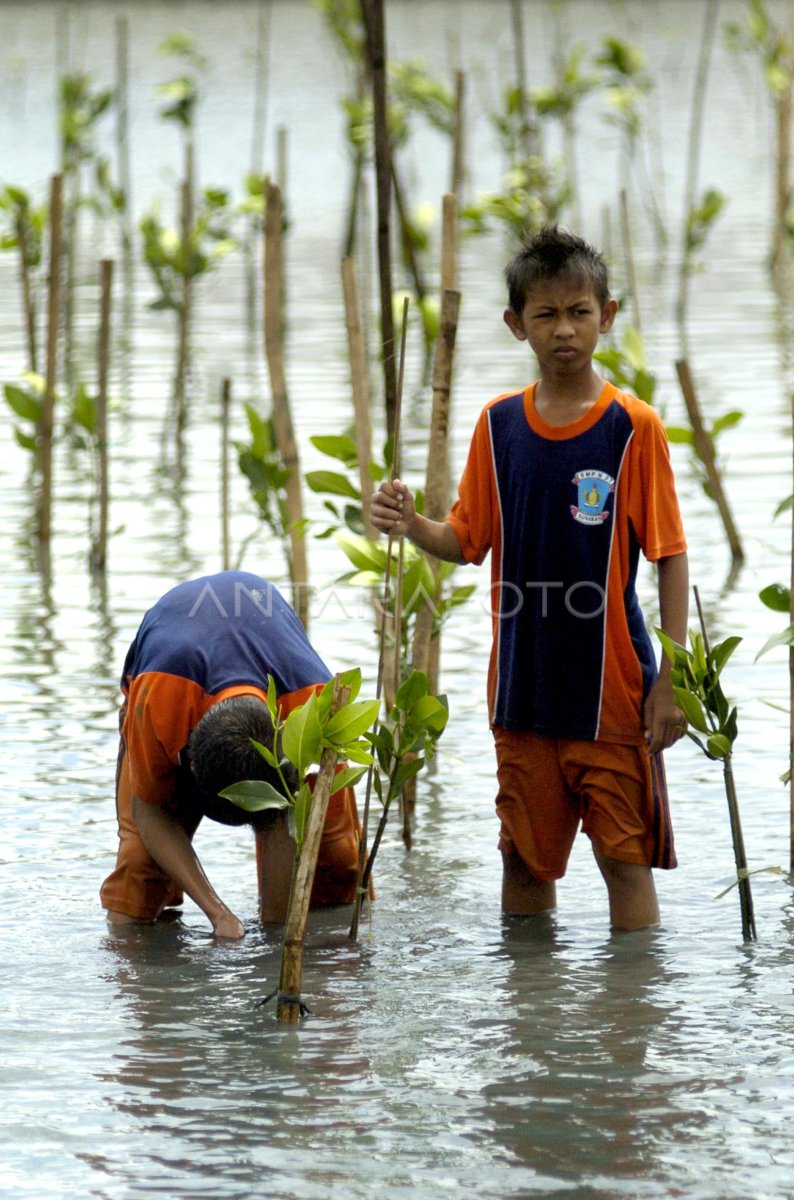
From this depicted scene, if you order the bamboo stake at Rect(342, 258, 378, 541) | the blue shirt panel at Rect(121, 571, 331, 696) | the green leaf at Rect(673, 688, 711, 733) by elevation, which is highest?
the bamboo stake at Rect(342, 258, 378, 541)

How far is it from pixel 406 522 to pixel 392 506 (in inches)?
2.2

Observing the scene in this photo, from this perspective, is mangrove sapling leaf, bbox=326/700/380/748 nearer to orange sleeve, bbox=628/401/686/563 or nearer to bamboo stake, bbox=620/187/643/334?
orange sleeve, bbox=628/401/686/563

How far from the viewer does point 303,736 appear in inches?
126

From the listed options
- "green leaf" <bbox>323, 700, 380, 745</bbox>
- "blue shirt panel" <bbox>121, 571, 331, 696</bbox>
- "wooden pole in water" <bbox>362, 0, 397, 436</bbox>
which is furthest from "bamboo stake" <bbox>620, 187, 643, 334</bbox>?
"green leaf" <bbox>323, 700, 380, 745</bbox>

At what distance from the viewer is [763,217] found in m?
17.1

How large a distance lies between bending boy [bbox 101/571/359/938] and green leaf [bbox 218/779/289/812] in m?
0.14

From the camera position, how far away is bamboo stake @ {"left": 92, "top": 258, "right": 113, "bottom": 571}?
679cm

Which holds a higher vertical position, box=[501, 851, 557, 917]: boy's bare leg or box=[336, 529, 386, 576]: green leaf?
box=[336, 529, 386, 576]: green leaf

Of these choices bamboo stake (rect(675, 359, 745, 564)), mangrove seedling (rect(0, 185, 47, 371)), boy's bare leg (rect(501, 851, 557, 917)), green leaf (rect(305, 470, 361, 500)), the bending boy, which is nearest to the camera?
the bending boy

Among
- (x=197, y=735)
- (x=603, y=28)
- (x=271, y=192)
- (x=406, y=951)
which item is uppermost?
(x=603, y=28)

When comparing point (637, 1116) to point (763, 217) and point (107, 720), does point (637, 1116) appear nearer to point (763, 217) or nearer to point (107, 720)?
point (107, 720)

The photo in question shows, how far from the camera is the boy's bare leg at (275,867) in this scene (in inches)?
145

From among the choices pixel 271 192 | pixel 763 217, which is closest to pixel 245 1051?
pixel 271 192

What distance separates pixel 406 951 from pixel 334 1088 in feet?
2.46
